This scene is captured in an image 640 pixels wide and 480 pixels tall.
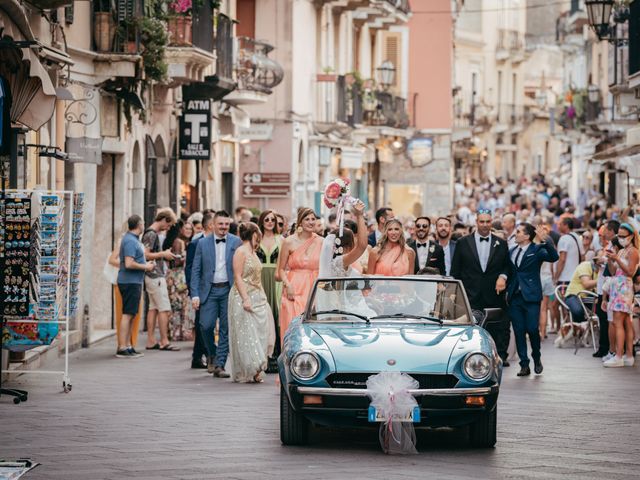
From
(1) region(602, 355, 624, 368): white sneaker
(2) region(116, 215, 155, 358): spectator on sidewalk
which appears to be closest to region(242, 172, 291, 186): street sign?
(2) region(116, 215, 155, 358): spectator on sidewalk

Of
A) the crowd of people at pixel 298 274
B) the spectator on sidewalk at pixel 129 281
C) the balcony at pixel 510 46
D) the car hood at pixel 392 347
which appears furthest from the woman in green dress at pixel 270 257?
the balcony at pixel 510 46

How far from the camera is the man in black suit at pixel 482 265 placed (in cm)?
1900

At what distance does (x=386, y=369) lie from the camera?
12148 mm

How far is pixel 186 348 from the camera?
2259 centimetres

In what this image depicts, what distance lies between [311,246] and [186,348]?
5.84 m

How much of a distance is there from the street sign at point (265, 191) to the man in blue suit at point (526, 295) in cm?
1940

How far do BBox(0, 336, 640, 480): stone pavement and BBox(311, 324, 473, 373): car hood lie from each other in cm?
67

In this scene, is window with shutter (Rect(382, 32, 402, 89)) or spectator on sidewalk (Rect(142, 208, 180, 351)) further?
window with shutter (Rect(382, 32, 402, 89))

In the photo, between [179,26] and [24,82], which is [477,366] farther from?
[179,26]

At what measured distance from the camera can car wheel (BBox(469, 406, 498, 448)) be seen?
12.4 m

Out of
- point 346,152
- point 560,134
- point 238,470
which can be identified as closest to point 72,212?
point 238,470

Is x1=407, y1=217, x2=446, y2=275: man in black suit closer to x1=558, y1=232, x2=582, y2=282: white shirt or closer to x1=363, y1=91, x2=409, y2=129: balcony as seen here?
x1=558, y1=232, x2=582, y2=282: white shirt

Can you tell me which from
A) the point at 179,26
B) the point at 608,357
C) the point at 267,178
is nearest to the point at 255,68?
the point at 267,178

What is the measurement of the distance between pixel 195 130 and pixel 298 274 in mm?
14001
